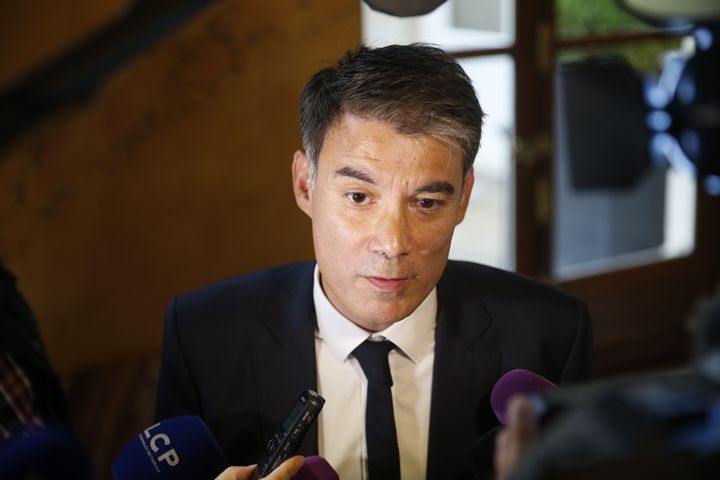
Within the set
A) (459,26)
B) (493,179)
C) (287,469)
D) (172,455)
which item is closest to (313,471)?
(287,469)

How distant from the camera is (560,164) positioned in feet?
11.6

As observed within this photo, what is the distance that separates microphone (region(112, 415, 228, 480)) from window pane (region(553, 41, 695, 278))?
217 centimetres

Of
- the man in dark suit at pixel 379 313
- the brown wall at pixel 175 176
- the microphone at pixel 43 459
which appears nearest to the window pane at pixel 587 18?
the brown wall at pixel 175 176

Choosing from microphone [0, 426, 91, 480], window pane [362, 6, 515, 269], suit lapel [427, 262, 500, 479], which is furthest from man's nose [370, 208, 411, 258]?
window pane [362, 6, 515, 269]

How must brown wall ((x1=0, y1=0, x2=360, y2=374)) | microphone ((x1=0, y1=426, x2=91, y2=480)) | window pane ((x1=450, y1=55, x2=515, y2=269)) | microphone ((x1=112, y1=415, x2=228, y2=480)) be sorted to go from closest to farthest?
microphone ((x1=0, y1=426, x2=91, y2=480)) → microphone ((x1=112, y1=415, x2=228, y2=480)) → brown wall ((x1=0, y1=0, x2=360, y2=374)) → window pane ((x1=450, y1=55, x2=515, y2=269))

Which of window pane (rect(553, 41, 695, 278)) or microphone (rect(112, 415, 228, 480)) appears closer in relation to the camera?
microphone (rect(112, 415, 228, 480))

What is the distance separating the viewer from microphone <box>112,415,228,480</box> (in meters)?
1.08

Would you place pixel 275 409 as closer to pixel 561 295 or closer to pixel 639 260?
pixel 561 295

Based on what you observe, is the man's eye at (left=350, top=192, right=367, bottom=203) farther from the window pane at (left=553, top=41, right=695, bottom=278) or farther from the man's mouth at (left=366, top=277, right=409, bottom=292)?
the window pane at (left=553, top=41, right=695, bottom=278)

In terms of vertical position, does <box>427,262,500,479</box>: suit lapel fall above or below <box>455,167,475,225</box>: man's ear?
below

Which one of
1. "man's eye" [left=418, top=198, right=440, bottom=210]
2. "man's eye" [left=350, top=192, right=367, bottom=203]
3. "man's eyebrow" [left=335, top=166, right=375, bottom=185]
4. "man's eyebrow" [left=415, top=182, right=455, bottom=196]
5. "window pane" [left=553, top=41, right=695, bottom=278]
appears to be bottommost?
"window pane" [left=553, top=41, right=695, bottom=278]

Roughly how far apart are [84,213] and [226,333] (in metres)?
1.63

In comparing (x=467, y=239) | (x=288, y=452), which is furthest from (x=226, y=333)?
(x=467, y=239)

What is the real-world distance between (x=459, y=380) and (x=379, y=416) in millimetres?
145
